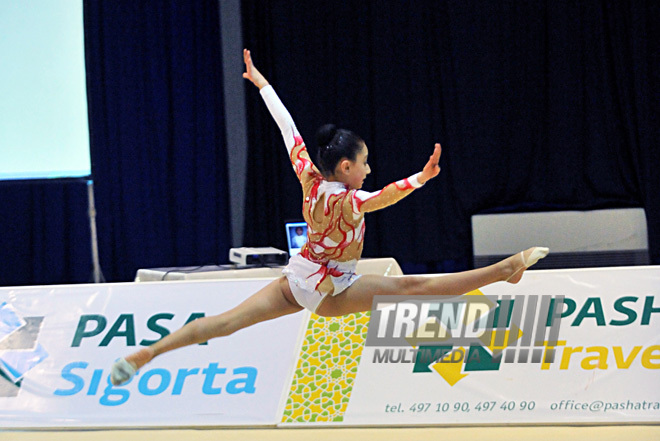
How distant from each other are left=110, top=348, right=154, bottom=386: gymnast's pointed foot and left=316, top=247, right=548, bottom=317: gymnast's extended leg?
0.75 metres

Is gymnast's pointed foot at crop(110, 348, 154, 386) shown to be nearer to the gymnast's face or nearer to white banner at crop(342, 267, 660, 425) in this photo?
the gymnast's face

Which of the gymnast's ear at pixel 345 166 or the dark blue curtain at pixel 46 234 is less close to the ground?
the gymnast's ear at pixel 345 166

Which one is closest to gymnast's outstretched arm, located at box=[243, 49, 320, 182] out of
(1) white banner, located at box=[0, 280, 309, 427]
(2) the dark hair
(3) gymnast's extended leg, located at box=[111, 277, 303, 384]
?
(2) the dark hair

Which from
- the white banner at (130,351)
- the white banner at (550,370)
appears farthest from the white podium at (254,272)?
the white banner at (550,370)

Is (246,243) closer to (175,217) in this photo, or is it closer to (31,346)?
(175,217)

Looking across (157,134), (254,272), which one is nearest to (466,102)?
(157,134)

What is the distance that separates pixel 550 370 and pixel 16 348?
291 cm

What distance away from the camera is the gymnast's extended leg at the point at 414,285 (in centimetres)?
297

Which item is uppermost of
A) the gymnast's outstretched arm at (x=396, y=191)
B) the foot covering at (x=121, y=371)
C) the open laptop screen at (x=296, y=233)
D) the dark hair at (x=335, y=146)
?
the dark hair at (x=335, y=146)

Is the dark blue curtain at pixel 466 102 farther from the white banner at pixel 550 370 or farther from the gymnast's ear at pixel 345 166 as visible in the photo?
the gymnast's ear at pixel 345 166

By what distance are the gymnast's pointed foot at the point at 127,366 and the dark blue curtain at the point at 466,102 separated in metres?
4.77

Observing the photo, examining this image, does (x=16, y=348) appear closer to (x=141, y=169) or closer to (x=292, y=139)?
(x=292, y=139)

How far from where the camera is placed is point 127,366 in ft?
9.43

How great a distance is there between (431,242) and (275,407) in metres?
4.06
